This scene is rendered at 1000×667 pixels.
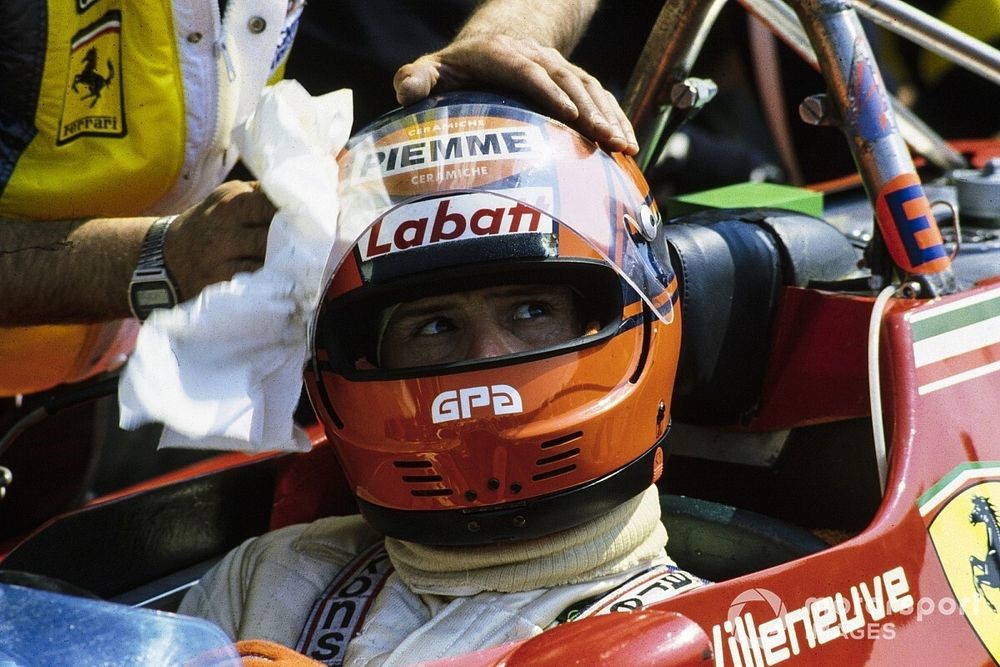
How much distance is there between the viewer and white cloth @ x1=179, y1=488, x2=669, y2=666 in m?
1.44

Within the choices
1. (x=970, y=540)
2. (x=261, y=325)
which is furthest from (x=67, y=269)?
(x=970, y=540)

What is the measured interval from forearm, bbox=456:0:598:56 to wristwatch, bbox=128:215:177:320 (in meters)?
0.58

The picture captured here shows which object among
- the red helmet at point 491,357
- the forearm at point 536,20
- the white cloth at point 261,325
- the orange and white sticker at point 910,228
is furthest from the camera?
the forearm at point 536,20

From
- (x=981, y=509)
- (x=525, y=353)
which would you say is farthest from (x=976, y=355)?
(x=525, y=353)

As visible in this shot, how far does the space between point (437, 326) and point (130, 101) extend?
80 centimetres

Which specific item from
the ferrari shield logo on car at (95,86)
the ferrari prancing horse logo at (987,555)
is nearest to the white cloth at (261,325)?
the ferrari shield logo on car at (95,86)

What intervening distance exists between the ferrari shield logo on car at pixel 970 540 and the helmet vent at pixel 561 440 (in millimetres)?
425

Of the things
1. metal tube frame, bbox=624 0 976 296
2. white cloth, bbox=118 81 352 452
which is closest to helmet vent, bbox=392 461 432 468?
white cloth, bbox=118 81 352 452

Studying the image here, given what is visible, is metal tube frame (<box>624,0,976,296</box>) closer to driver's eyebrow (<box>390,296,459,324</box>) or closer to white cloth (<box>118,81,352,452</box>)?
driver's eyebrow (<box>390,296,459,324</box>)

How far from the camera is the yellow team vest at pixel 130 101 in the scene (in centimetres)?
196

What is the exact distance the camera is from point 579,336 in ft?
5.03

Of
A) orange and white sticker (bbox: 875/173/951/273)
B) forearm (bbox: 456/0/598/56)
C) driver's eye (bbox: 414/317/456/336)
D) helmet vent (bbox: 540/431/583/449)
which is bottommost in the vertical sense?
helmet vent (bbox: 540/431/583/449)

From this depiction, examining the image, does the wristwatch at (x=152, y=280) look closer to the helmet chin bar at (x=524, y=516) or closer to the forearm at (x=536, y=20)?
the helmet chin bar at (x=524, y=516)

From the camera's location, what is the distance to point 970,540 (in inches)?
58.7
